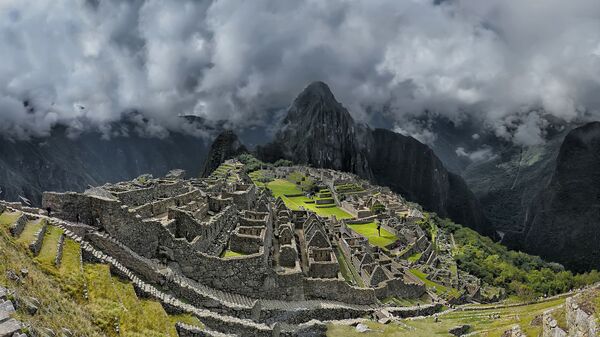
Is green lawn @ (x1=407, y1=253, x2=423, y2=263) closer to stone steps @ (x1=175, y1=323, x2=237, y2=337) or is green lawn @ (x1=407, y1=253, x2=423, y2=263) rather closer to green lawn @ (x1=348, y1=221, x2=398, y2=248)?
green lawn @ (x1=348, y1=221, x2=398, y2=248)

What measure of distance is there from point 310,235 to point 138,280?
25194 mm

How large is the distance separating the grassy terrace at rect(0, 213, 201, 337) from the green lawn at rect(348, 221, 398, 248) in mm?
50205

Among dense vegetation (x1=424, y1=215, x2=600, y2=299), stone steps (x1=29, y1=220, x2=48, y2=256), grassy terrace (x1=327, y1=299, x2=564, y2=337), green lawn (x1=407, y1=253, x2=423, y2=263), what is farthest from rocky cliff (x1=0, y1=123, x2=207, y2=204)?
dense vegetation (x1=424, y1=215, x2=600, y2=299)

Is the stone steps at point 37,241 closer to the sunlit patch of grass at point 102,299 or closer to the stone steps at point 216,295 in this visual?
the sunlit patch of grass at point 102,299

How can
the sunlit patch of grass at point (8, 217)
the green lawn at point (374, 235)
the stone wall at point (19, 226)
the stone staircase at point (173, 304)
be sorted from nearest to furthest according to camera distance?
the stone wall at point (19, 226), the sunlit patch of grass at point (8, 217), the stone staircase at point (173, 304), the green lawn at point (374, 235)

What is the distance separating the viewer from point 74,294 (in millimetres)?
16484

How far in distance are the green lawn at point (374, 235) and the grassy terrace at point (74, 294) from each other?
1977 inches

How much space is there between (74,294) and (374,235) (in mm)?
61321

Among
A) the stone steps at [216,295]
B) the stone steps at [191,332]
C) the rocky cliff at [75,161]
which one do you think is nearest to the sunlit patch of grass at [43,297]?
the stone steps at [191,332]

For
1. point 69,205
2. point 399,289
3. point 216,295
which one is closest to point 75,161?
point 69,205

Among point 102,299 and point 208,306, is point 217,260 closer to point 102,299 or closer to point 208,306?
point 208,306

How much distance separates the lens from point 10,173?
206 feet

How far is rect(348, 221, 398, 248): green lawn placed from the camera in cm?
6856

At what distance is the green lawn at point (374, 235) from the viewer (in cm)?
6856
